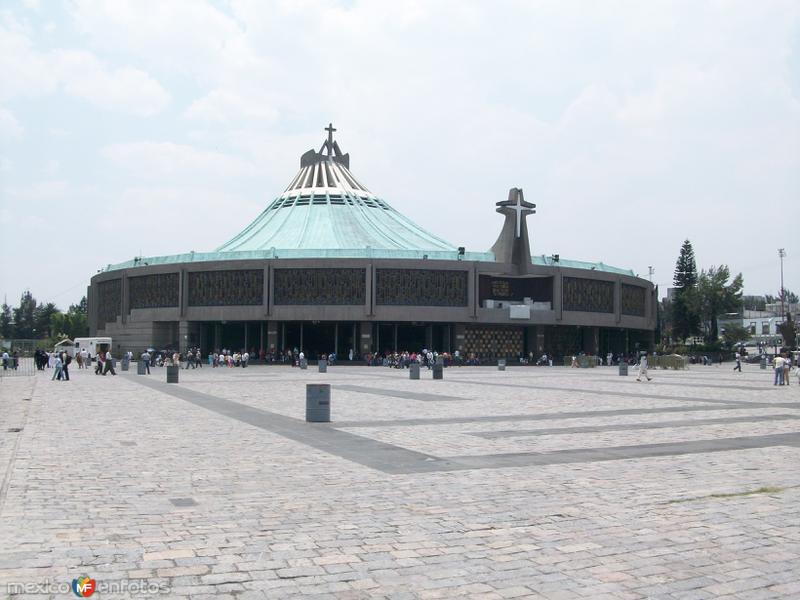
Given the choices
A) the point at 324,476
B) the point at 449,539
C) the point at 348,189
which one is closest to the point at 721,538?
the point at 449,539

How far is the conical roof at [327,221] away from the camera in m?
71.2

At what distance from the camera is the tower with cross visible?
66.8 meters

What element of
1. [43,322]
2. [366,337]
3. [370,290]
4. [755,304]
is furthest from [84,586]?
[755,304]

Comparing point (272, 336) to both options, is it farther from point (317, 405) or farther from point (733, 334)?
point (733, 334)

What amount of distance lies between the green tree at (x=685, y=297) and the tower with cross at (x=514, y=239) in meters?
40.0

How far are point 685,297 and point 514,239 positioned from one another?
140 feet

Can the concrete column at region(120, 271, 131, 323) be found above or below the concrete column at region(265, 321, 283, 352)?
above

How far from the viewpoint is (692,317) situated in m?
104

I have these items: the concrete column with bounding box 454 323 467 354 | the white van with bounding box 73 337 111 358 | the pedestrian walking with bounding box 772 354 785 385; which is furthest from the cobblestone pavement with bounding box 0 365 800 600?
the white van with bounding box 73 337 111 358

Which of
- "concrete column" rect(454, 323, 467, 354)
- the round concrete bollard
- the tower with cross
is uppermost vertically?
the tower with cross

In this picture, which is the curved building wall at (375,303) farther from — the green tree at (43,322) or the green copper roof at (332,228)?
the green tree at (43,322)

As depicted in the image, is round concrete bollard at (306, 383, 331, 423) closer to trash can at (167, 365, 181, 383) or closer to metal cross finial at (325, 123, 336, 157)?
trash can at (167, 365, 181, 383)

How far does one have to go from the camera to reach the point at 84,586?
547 centimetres

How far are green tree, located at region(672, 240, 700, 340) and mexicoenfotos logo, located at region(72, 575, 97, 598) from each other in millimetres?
99544
